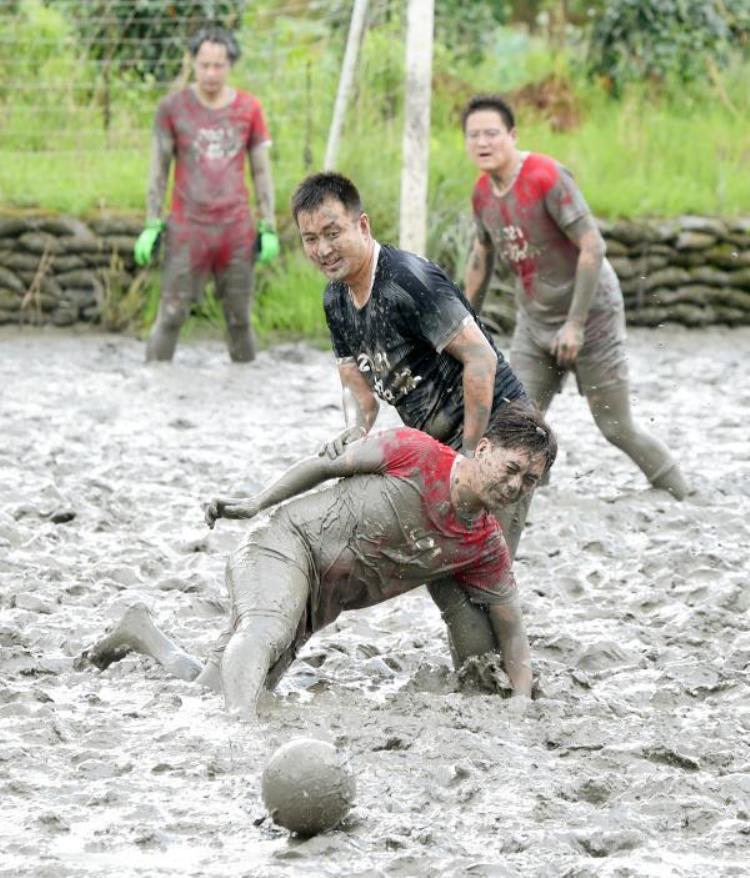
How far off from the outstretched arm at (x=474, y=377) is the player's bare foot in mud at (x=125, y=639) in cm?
108

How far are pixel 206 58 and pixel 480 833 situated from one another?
684 cm

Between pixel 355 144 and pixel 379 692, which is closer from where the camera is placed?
pixel 379 692

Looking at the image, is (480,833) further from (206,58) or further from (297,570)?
(206,58)

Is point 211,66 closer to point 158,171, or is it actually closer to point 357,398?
point 158,171

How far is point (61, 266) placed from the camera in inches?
461

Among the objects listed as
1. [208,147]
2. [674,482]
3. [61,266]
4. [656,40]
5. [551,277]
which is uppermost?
[656,40]

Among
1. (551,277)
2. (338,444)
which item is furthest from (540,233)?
(338,444)

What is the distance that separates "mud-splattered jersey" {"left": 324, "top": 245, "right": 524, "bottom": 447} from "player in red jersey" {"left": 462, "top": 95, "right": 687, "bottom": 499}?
168 cm

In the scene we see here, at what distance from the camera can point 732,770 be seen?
4.53 m

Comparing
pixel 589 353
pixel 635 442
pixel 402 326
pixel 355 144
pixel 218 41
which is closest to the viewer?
pixel 402 326

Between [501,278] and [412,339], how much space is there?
21.9ft

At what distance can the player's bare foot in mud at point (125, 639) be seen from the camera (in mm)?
5281

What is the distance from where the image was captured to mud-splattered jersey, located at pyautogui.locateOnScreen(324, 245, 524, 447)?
517cm

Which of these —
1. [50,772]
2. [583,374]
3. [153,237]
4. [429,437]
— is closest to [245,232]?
[153,237]
